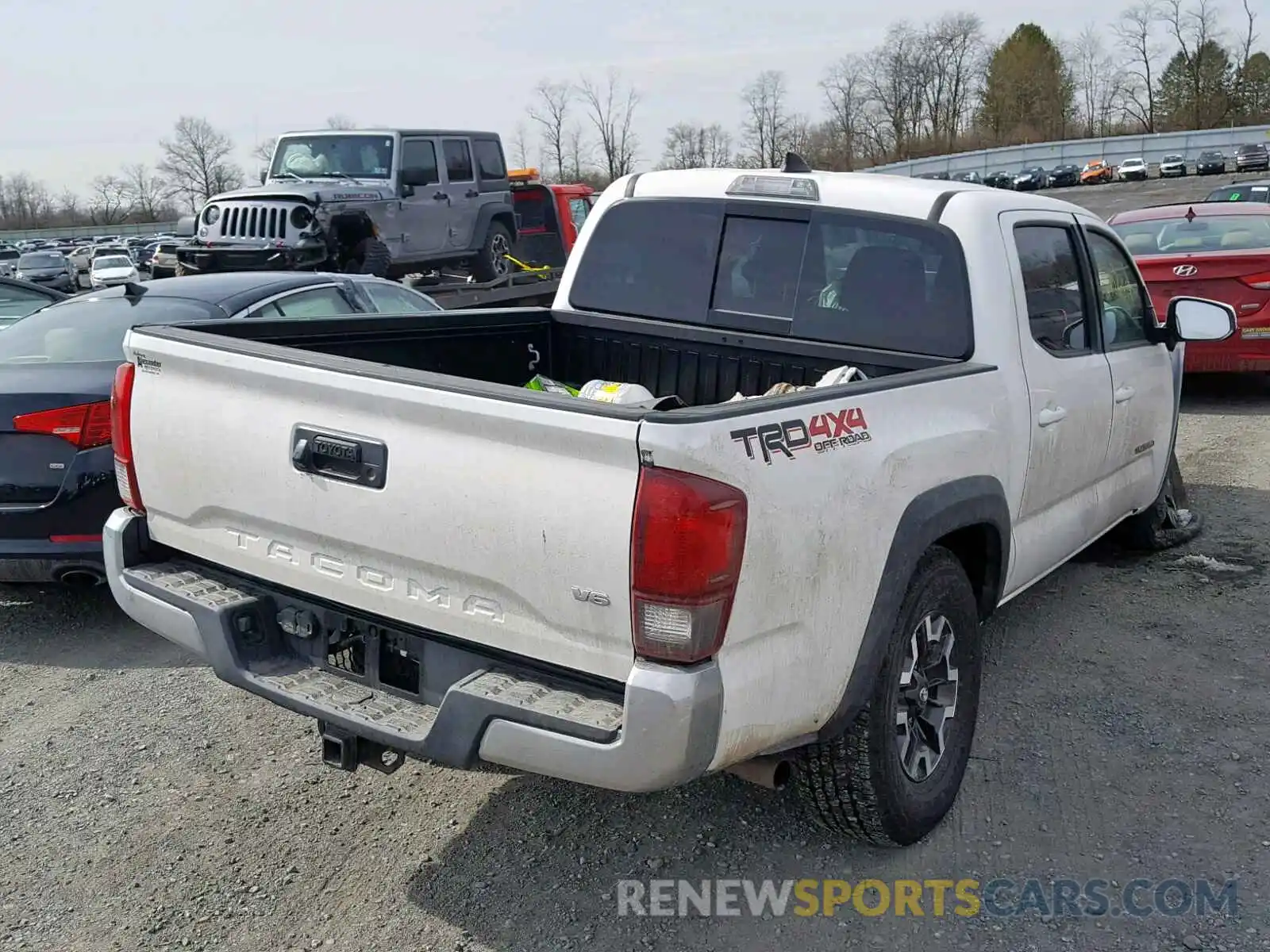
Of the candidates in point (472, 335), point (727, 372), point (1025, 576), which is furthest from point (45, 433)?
point (1025, 576)

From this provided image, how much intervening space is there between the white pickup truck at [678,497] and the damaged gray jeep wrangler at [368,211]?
9.81 metres

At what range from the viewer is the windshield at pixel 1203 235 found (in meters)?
9.55

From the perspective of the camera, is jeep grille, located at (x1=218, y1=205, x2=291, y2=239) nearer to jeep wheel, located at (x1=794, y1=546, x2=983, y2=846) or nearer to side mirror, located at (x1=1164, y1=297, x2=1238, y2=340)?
side mirror, located at (x1=1164, y1=297, x2=1238, y2=340)

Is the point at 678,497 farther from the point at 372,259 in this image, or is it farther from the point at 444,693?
the point at 372,259

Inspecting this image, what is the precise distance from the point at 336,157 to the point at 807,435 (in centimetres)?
1376

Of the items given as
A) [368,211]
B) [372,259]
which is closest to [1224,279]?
[372,259]

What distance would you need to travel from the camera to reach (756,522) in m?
2.47

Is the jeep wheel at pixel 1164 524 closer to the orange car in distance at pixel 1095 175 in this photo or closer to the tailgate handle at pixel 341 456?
the tailgate handle at pixel 341 456

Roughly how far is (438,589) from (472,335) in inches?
75.8

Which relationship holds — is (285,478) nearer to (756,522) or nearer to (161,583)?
(161,583)

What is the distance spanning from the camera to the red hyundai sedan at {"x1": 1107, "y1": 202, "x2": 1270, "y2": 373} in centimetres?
896
